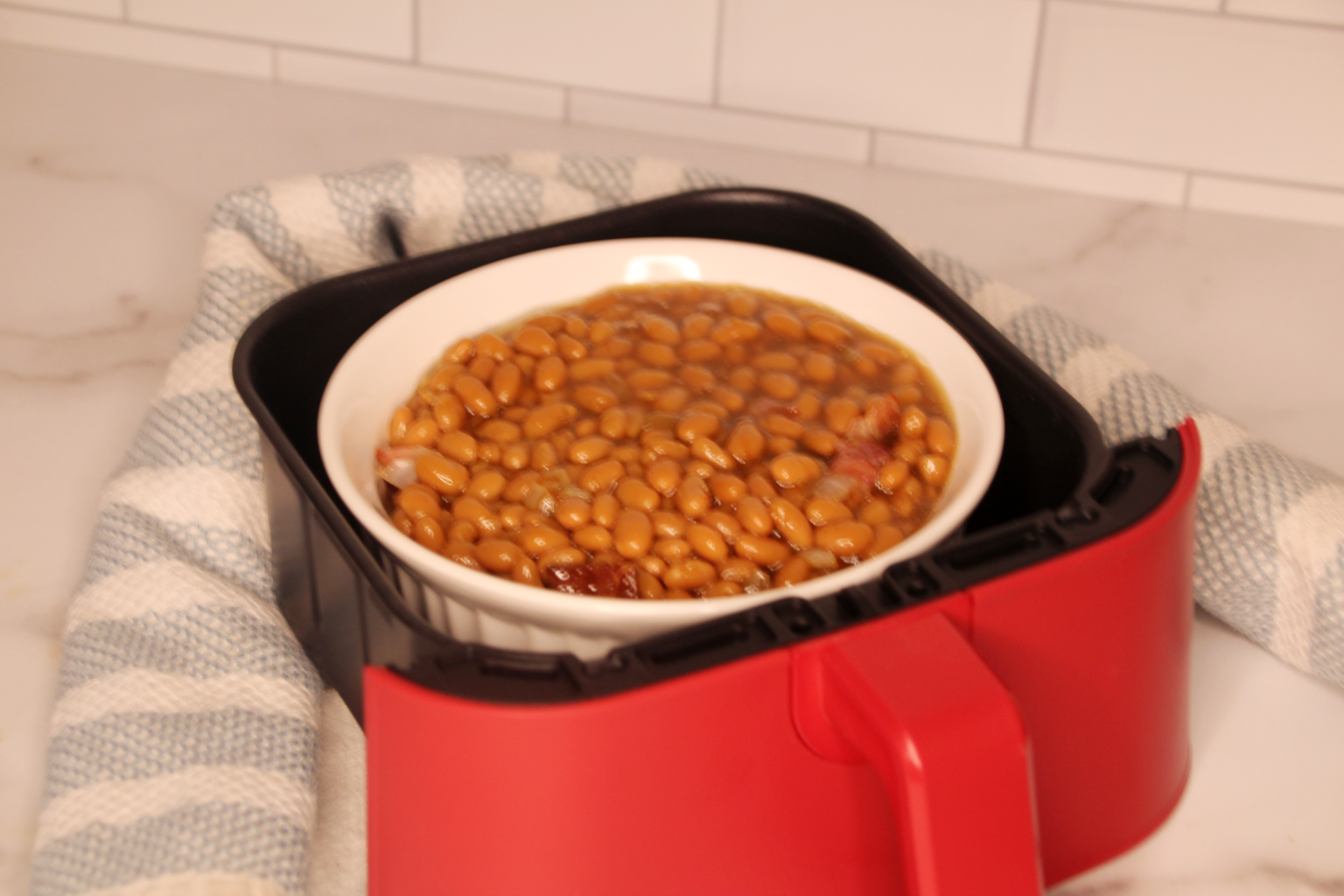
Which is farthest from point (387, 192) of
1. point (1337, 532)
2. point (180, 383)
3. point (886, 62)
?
point (1337, 532)

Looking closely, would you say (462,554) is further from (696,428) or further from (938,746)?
(938,746)

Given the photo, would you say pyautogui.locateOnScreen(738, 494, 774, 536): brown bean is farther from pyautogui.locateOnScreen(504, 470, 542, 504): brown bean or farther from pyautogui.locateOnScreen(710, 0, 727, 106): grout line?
pyautogui.locateOnScreen(710, 0, 727, 106): grout line

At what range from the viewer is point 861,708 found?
0.59m

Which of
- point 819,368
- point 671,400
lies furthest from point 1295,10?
point 671,400

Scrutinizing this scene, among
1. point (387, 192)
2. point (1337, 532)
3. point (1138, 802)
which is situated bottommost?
point (1138, 802)

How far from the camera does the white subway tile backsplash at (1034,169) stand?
1463mm

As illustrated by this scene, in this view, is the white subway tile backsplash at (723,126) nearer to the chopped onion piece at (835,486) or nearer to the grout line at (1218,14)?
the grout line at (1218,14)

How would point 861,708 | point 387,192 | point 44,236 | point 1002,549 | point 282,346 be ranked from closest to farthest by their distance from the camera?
point 861,708
point 1002,549
point 282,346
point 387,192
point 44,236

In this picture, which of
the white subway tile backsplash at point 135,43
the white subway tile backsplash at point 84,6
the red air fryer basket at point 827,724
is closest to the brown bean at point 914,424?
the red air fryer basket at point 827,724

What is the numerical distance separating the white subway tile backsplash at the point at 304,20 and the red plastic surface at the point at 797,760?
1143mm

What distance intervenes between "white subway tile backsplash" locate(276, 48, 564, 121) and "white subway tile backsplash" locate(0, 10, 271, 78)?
5 centimetres

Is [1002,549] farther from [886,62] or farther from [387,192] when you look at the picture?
[886,62]

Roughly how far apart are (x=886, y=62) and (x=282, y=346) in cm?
81

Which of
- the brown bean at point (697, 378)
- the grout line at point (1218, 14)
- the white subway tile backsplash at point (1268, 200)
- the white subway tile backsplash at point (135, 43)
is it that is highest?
the grout line at point (1218, 14)
